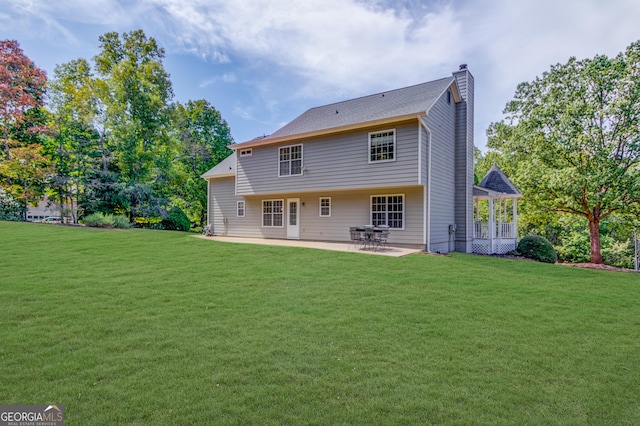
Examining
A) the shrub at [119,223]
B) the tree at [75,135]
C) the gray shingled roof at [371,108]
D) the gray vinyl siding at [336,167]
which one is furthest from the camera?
the tree at [75,135]

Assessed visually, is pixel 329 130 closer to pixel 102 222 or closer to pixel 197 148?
pixel 102 222

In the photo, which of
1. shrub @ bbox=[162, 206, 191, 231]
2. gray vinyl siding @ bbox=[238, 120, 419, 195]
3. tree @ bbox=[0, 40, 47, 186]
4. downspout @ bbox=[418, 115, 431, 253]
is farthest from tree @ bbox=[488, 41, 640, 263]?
tree @ bbox=[0, 40, 47, 186]

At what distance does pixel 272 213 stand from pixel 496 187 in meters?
11.0

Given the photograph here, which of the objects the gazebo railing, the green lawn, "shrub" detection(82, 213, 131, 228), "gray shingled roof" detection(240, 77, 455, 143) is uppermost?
"gray shingled roof" detection(240, 77, 455, 143)

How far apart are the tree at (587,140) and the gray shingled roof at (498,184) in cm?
120

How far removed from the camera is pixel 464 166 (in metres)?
14.6

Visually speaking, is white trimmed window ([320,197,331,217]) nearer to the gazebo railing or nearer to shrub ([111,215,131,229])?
the gazebo railing

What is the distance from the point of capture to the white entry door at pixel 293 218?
51.5 feet

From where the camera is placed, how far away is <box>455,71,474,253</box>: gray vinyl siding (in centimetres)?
1448

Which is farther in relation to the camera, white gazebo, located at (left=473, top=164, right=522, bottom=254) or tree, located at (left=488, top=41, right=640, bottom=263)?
white gazebo, located at (left=473, top=164, right=522, bottom=254)

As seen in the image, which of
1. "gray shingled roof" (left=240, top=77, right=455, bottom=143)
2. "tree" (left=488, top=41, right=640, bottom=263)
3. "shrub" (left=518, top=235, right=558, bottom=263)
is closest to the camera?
"gray shingled roof" (left=240, top=77, right=455, bottom=143)

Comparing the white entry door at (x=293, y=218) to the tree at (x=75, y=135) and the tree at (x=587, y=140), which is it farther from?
the tree at (x=75, y=135)

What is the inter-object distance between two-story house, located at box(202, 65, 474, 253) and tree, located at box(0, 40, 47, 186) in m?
14.3

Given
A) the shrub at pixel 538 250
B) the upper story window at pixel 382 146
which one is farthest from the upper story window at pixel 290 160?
the shrub at pixel 538 250
